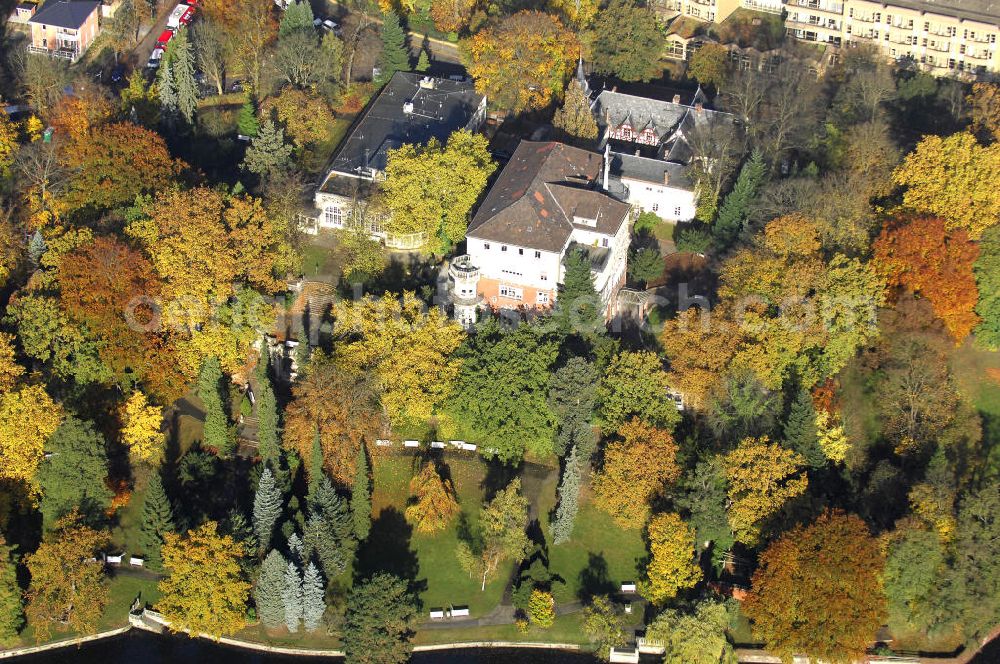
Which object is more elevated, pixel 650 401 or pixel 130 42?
pixel 130 42

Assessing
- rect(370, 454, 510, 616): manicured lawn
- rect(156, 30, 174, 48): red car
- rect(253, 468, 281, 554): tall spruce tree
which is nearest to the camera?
rect(253, 468, 281, 554): tall spruce tree

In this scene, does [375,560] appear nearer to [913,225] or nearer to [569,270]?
[569,270]

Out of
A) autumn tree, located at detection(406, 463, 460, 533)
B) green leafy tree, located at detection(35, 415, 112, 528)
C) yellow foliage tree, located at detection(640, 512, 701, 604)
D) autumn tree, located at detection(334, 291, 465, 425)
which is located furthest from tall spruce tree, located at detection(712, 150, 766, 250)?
green leafy tree, located at detection(35, 415, 112, 528)

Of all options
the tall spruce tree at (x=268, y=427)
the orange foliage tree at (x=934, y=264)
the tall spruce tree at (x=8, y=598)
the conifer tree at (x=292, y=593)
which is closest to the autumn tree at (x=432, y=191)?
the tall spruce tree at (x=268, y=427)

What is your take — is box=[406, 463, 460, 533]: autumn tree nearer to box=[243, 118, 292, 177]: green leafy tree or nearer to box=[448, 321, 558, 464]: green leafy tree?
box=[448, 321, 558, 464]: green leafy tree

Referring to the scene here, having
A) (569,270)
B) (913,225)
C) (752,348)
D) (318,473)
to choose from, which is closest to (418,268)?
(569,270)

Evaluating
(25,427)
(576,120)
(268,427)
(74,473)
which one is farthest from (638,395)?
(25,427)
